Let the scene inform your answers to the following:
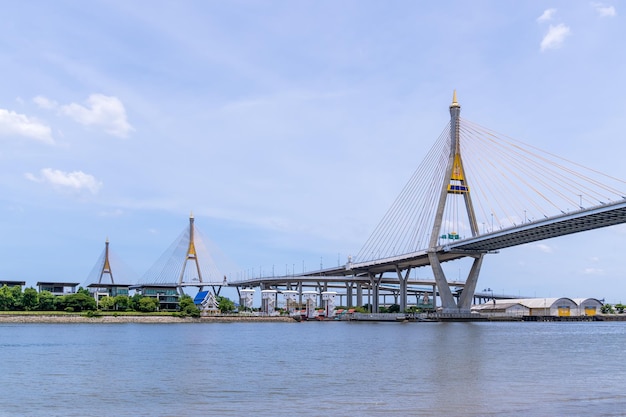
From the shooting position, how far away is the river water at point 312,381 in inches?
671

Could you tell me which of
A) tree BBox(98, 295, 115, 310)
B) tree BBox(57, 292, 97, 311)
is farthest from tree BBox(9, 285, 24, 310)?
tree BBox(98, 295, 115, 310)

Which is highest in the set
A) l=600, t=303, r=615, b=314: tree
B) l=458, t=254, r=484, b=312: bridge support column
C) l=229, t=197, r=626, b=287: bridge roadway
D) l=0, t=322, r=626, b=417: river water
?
l=229, t=197, r=626, b=287: bridge roadway

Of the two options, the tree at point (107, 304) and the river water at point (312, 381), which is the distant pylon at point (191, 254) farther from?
the river water at point (312, 381)

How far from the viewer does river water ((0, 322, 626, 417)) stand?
17.0 metres

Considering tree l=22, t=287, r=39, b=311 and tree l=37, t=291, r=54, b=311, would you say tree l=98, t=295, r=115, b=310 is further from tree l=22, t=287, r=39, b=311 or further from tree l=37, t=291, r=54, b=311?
tree l=22, t=287, r=39, b=311

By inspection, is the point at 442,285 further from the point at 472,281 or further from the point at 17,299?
the point at 17,299

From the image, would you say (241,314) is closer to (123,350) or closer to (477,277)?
(477,277)

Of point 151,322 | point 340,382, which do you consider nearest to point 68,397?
point 340,382

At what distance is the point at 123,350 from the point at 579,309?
10167cm

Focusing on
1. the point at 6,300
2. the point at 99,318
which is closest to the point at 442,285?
the point at 99,318

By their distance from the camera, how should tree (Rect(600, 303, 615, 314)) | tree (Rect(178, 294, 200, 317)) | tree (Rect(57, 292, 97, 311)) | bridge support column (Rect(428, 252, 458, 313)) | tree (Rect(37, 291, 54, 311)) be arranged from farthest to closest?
tree (Rect(600, 303, 615, 314)) → tree (Rect(178, 294, 200, 317)) → tree (Rect(37, 291, 54, 311)) → tree (Rect(57, 292, 97, 311)) → bridge support column (Rect(428, 252, 458, 313))

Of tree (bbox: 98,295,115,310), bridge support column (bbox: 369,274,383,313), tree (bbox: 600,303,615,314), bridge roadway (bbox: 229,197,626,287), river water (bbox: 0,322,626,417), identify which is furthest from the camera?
tree (bbox: 600,303,615,314)

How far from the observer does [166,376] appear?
24000mm

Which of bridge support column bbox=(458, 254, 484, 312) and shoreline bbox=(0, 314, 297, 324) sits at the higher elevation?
bridge support column bbox=(458, 254, 484, 312)
